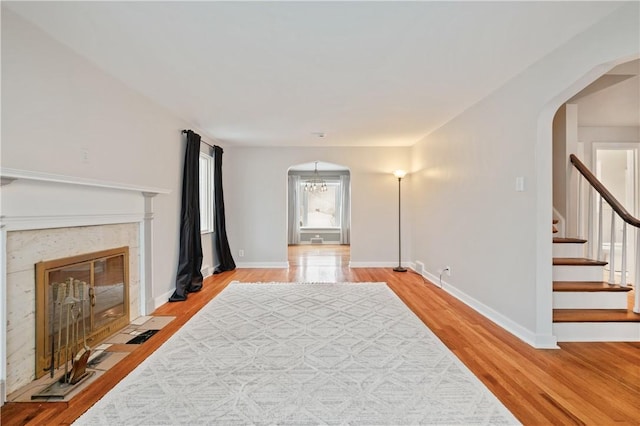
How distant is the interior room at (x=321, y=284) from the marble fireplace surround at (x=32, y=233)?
0.02 m

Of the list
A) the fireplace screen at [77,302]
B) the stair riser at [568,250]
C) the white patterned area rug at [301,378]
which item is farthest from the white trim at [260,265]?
the stair riser at [568,250]

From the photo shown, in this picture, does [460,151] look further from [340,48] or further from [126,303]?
[126,303]

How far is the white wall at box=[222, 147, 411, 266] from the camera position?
6160mm

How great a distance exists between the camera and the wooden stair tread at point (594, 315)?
8.91 ft

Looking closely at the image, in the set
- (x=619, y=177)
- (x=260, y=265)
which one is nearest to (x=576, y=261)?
(x=619, y=177)

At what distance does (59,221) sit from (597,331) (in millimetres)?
4688

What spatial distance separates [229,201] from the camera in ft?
20.2

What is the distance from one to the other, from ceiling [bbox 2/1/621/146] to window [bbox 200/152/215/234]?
1801mm

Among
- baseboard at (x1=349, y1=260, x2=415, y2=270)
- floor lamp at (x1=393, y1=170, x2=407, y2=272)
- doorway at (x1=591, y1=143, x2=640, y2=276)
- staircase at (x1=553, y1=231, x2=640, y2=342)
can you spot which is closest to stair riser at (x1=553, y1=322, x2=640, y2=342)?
staircase at (x1=553, y1=231, x2=640, y2=342)

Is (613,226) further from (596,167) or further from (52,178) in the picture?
(52,178)

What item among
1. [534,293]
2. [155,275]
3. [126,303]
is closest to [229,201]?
[155,275]

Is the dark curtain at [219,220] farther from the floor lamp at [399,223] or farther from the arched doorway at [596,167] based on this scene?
the arched doorway at [596,167]

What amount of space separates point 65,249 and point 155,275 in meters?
1.39

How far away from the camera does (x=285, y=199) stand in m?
6.16
